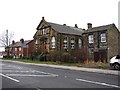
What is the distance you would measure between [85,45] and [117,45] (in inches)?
249

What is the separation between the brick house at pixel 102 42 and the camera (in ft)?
138

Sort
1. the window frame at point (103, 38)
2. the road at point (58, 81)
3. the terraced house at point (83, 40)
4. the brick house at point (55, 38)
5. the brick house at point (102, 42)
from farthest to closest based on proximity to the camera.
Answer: the brick house at point (55, 38), the window frame at point (103, 38), the terraced house at point (83, 40), the brick house at point (102, 42), the road at point (58, 81)

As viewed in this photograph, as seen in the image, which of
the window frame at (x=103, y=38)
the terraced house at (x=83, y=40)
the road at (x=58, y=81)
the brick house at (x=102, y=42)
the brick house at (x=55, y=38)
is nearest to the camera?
the road at (x=58, y=81)

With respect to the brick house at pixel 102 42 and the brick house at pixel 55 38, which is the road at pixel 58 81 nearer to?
the brick house at pixel 102 42

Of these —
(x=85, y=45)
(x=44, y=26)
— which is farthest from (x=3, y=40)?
(x=85, y=45)

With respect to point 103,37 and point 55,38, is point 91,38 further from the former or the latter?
point 55,38

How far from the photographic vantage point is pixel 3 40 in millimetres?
88312

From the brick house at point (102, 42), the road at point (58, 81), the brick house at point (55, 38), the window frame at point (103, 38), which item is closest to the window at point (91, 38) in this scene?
the brick house at point (102, 42)

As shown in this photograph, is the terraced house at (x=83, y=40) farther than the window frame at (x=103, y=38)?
No

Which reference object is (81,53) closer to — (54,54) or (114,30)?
(54,54)

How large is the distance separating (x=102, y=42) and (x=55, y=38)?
13.9 m

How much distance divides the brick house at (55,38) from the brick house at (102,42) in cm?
899

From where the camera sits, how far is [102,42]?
141 feet

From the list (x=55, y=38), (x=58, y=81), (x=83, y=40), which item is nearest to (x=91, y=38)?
(x=83, y=40)
